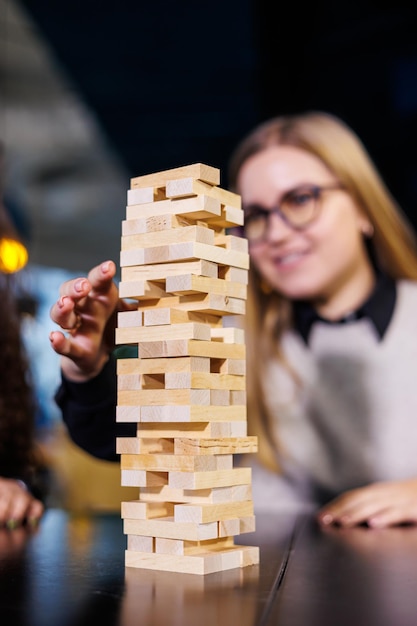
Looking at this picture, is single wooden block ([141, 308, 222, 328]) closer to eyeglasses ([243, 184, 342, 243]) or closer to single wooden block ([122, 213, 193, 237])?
single wooden block ([122, 213, 193, 237])

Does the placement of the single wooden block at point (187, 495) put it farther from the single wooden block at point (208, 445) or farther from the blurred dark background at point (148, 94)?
the blurred dark background at point (148, 94)

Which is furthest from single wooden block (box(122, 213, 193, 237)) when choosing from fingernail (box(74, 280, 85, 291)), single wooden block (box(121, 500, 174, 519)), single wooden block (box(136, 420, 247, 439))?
single wooden block (box(121, 500, 174, 519))

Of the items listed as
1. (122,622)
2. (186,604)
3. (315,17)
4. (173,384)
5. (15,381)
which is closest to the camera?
(122,622)

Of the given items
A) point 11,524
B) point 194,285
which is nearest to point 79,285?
point 194,285

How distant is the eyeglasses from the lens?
261 cm

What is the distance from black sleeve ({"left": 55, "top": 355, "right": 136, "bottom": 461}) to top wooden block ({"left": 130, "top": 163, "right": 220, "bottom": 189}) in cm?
54

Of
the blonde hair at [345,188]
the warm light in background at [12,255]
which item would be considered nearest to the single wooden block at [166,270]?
the blonde hair at [345,188]

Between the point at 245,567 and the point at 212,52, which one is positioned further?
the point at 212,52

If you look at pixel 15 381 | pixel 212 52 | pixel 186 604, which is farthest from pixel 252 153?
pixel 186 604

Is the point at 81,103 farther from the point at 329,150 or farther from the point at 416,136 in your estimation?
the point at 416,136

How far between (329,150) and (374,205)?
0.26 metres

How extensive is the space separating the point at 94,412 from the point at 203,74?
1673 millimetres

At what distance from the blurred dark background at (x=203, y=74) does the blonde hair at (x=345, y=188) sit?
2.4 inches

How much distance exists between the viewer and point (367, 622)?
80cm
